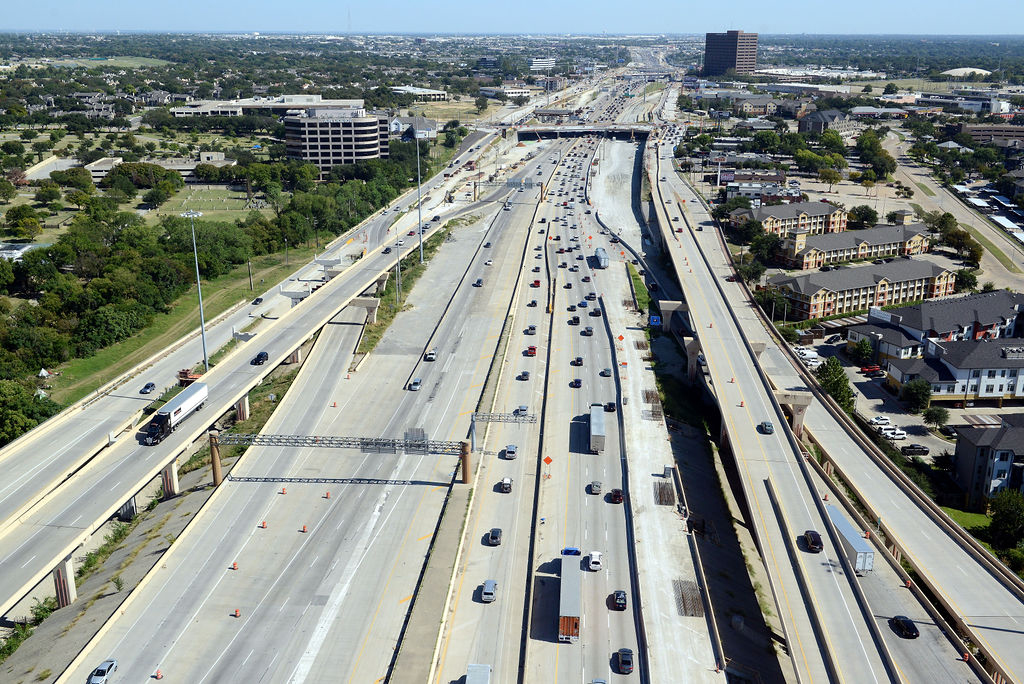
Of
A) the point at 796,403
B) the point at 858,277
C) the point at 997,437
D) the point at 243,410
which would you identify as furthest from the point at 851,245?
the point at 243,410

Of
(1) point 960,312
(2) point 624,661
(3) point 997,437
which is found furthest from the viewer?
(1) point 960,312

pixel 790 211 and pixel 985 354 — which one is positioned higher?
pixel 790 211

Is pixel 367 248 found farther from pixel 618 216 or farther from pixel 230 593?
pixel 230 593

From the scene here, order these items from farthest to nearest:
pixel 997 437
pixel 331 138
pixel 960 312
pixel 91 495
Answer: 1. pixel 331 138
2. pixel 960 312
3. pixel 997 437
4. pixel 91 495

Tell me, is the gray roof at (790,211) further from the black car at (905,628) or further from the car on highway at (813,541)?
the black car at (905,628)

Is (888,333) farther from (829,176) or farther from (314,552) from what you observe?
(829,176)

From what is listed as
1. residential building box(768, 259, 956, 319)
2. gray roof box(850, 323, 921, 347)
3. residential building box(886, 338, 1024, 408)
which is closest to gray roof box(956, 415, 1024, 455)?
residential building box(886, 338, 1024, 408)

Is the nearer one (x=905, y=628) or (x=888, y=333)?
(x=905, y=628)

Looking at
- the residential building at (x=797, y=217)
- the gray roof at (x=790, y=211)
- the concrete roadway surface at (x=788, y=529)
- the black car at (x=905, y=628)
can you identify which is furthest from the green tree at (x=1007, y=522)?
the gray roof at (x=790, y=211)

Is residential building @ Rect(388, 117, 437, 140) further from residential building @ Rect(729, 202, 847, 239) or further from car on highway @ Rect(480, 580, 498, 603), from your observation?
car on highway @ Rect(480, 580, 498, 603)
